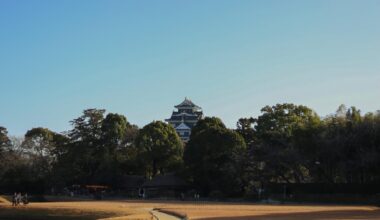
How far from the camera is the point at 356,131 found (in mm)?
59875

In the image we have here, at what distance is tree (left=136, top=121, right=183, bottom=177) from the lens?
81.9 m

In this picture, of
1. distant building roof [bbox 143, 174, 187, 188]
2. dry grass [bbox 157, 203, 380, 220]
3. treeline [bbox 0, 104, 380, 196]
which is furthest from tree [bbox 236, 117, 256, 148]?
dry grass [bbox 157, 203, 380, 220]

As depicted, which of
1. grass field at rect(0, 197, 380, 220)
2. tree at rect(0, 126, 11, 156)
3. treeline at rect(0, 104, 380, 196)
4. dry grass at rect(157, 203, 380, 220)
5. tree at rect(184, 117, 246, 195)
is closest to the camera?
dry grass at rect(157, 203, 380, 220)

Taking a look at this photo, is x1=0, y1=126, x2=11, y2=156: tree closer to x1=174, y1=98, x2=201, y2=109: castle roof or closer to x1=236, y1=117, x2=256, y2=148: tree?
x1=236, y1=117, x2=256, y2=148: tree

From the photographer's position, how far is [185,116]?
148375 mm

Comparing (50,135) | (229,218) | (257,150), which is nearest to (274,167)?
(257,150)

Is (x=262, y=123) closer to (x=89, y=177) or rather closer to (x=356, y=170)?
(x=356, y=170)

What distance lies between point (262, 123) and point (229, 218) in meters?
47.6

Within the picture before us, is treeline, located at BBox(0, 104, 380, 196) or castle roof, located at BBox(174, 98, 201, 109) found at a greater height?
castle roof, located at BBox(174, 98, 201, 109)

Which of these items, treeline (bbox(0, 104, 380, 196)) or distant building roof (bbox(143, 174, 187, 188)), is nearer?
treeline (bbox(0, 104, 380, 196))

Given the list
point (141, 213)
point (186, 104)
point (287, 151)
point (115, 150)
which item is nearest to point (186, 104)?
point (186, 104)

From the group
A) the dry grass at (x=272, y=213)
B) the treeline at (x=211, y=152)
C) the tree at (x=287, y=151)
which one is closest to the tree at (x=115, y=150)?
the treeline at (x=211, y=152)

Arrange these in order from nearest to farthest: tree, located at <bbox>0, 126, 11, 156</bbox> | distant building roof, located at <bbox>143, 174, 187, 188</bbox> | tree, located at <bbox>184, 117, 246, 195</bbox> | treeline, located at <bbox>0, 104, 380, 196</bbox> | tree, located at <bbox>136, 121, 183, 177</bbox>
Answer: treeline, located at <bbox>0, 104, 380, 196</bbox> → tree, located at <bbox>184, 117, 246, 195</bbox> → distant building roof, located at <bbox>143, 174, 187, 188</bbox> → tree, located at <bbox>136, 121, 183, 177</bbox> → tree, located at <bbox>0, 126, 11, 156</bbox>

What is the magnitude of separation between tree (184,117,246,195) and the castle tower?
71.2 metres
